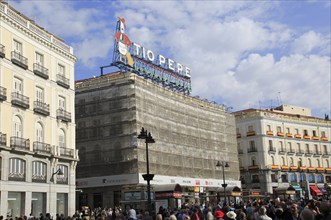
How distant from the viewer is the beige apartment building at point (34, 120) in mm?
31969

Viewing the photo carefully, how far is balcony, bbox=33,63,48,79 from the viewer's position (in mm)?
35562

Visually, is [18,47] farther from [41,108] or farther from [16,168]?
[16,168]

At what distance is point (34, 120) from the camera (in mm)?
35031

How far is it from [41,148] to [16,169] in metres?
3.12

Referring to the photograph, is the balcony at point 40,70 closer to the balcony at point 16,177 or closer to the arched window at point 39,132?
the arched window at point 39,132

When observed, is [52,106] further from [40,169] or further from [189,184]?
[189,184]

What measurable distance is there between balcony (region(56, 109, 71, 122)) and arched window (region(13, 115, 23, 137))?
471cm

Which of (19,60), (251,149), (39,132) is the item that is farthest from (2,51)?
(251,149)

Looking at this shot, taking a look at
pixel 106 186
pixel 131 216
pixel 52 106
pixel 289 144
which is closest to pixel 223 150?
pixel 289 144

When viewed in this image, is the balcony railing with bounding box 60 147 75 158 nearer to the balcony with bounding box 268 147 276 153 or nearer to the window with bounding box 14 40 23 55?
the window with bounding box 14 40 23 55

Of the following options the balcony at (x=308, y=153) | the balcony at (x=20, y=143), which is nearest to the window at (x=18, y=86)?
the balcony at (x=20, y=143)

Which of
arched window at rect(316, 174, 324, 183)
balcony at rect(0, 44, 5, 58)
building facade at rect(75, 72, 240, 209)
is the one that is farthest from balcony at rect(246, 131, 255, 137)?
balcony at rect(0, 44, 5, 58)

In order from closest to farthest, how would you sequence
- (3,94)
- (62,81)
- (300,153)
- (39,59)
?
(3,94) → (39,59) → (62,81) → (300,153)

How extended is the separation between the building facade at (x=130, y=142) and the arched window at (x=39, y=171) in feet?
27.4
